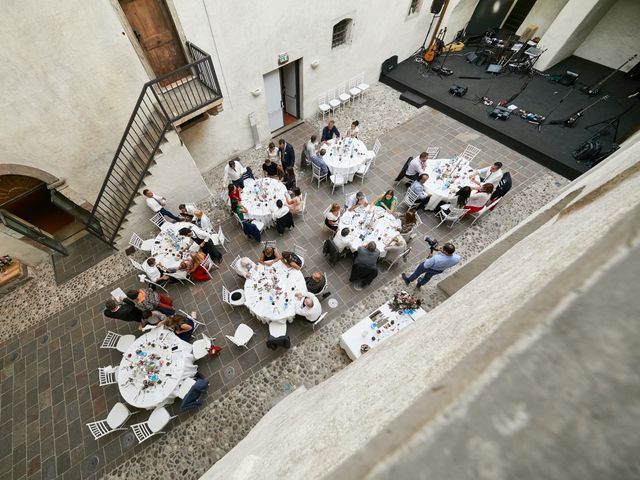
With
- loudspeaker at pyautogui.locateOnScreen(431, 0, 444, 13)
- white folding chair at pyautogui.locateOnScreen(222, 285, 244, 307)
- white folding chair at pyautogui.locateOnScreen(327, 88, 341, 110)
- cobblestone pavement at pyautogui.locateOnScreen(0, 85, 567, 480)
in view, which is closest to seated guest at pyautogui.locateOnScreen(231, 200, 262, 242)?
cobblestone pavement at pyautogui.locateOnScreen(0, 85, 567, 480)

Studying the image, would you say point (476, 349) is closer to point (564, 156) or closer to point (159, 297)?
point (159, 297)

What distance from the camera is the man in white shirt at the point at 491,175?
298 inches

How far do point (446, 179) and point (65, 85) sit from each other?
877cm

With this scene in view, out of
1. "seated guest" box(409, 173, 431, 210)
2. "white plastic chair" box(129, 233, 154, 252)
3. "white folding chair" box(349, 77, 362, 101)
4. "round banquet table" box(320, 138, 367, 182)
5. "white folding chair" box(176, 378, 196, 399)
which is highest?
"white folding chair" box(349, 77, 362, 101)

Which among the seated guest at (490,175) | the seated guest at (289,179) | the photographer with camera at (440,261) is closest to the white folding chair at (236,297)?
the seated guest at (289,179)

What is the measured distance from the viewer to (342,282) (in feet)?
22.7

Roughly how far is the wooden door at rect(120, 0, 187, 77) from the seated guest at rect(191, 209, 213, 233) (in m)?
3.57

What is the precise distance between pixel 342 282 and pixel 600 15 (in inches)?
595

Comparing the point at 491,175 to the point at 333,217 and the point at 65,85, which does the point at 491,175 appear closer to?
the point at 333,217

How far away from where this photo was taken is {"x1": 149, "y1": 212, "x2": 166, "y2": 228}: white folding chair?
737cm

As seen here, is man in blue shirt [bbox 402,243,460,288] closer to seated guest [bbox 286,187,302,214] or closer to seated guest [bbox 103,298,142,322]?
seated guest [bbox 286,187,302,214]

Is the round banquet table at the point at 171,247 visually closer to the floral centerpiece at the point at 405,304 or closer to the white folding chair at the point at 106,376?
the white folding chair at the point at 106,376

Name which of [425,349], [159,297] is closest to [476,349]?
[425,349]

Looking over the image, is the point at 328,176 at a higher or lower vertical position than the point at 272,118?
lower
